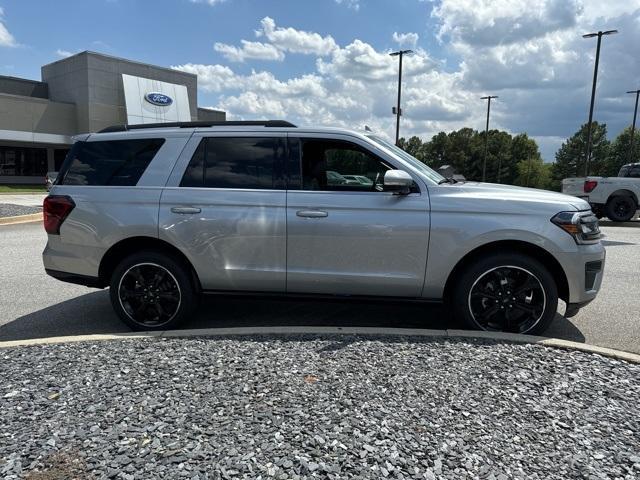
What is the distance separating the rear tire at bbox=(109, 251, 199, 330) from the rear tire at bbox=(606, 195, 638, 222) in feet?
50.5

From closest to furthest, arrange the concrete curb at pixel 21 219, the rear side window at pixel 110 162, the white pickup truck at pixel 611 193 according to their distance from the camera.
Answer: the rear side window at pixel 110 162 → the concrete curb at pixel 21 219 → the white pickup truck at pixel 611 193

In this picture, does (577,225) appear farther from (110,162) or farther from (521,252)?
(110,162)

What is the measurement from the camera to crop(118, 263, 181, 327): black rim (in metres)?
4.70

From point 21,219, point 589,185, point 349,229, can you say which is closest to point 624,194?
point 589,185

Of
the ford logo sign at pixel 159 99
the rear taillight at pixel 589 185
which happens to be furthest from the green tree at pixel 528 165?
the rear taillight at pixel 589 185

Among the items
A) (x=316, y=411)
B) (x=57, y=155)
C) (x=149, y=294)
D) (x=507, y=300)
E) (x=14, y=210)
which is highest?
(x=57, y=155)

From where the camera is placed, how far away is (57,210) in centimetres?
482

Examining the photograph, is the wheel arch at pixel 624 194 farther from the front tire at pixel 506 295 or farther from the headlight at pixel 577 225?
the front tire at pixel 506 295

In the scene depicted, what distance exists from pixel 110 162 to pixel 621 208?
16128mm

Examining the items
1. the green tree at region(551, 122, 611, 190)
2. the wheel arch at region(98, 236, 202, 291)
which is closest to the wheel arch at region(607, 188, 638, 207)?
the wheel arch at region(98, 236, 202, 291)

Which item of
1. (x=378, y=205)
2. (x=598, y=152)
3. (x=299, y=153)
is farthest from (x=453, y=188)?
(x=598, y=152)

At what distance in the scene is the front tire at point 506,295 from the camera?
14.0 ft

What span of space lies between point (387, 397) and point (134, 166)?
3.28 meters

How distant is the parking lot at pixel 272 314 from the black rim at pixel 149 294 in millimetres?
323
